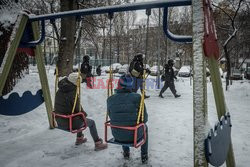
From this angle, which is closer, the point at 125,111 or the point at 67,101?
the point at 125,111

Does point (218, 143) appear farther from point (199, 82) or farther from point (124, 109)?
point (124, 109)

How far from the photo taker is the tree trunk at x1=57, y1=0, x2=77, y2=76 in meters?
9.24

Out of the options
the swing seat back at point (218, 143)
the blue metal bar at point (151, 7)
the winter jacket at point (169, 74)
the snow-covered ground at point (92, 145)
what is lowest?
the snow-covered ground at point (92, 145)

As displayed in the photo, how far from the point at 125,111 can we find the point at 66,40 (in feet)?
21.8

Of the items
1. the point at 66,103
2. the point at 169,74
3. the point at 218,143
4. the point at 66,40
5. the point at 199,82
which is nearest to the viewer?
the point at 199,82

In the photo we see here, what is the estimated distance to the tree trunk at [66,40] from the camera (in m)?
9.24

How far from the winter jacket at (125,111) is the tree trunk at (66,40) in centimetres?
632

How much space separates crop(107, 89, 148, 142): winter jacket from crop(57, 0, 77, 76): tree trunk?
20.7ft

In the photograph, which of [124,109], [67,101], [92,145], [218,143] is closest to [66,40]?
[92,145]

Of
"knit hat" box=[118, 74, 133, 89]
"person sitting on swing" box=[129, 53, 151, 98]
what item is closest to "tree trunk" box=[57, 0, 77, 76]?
"person sitting on swing" box=[129, 53, 151, 98]

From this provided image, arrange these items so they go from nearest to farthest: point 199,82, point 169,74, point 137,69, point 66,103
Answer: point 199,82 < point 66,103 < point 137,69 < point 169,74

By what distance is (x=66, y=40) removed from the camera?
9219 mm

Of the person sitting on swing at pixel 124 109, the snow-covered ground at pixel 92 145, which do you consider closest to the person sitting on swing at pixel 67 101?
the snow-covered ground at pixel 92 145

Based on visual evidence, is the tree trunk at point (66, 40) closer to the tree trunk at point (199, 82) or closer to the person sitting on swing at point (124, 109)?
the person sitting on swing at point (124, 109)
